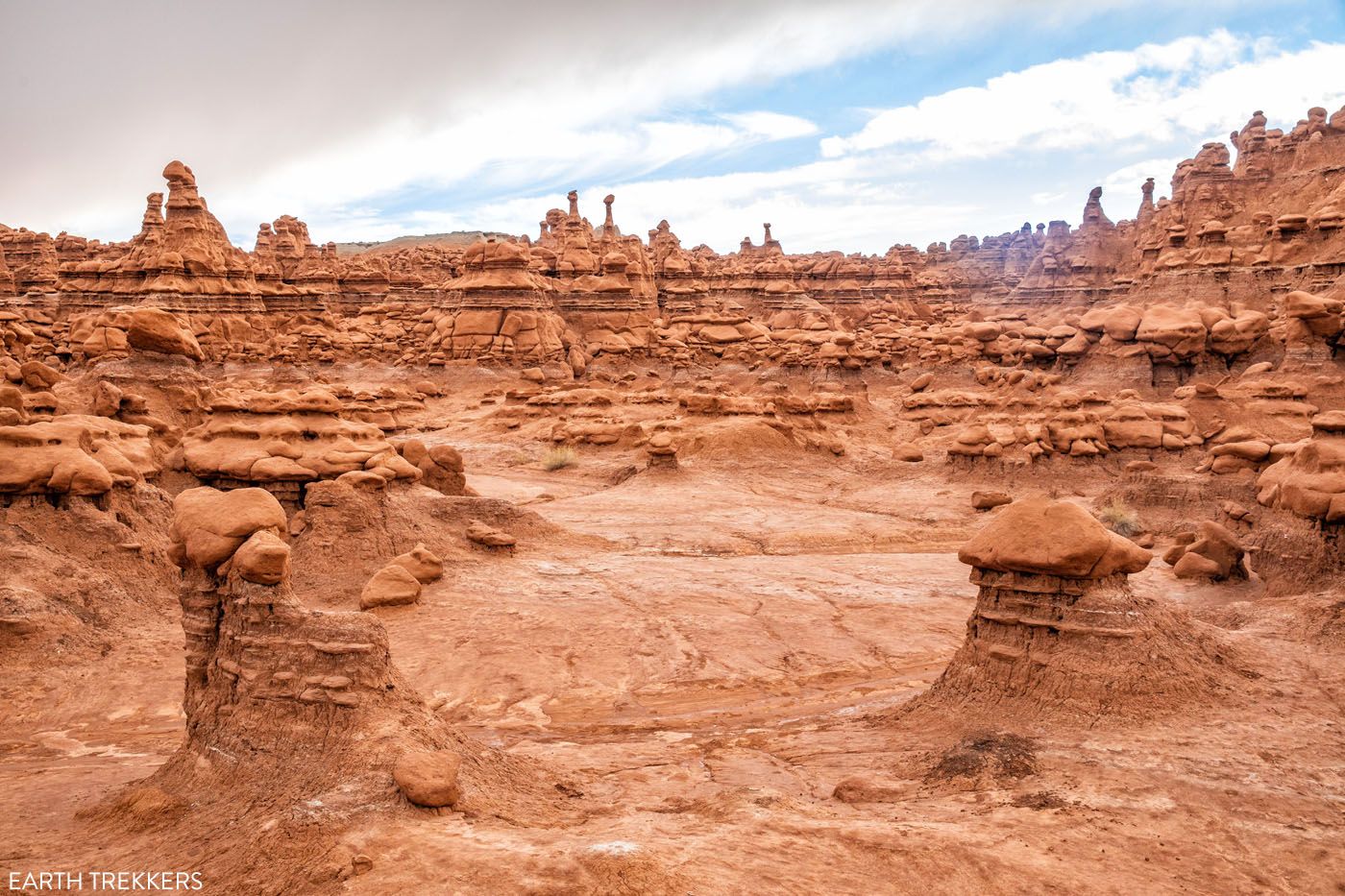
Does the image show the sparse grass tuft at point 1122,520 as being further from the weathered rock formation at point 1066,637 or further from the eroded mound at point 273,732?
the eroded mound at point 273,732

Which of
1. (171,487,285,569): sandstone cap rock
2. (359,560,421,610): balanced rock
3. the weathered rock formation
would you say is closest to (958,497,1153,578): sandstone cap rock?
the weathered rock formation

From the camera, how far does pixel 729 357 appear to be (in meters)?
40.4

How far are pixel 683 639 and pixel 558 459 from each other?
14145mm

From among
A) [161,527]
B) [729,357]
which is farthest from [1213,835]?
[729,357]

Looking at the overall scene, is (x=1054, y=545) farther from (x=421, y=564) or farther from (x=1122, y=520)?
(x=1122, y=520)

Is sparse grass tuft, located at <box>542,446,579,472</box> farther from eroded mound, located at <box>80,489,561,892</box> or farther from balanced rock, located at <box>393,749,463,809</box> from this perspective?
balanced rock, located at <box>393,749,463,809</box>

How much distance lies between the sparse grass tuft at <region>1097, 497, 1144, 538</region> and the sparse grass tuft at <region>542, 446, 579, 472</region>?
496 inches

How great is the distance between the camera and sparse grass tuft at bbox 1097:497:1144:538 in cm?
1706

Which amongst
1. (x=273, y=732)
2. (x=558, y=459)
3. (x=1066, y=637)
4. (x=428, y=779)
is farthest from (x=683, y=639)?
(x=558, y=459)

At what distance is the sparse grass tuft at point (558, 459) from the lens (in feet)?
79.5

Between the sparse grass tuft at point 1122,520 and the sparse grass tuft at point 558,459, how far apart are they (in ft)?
41.3

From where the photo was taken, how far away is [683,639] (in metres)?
10.6

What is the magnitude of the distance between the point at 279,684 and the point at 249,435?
7.93 m

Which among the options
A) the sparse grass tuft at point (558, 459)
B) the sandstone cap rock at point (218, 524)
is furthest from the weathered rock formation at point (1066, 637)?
the sparse grass tuft at point (558, 459)
